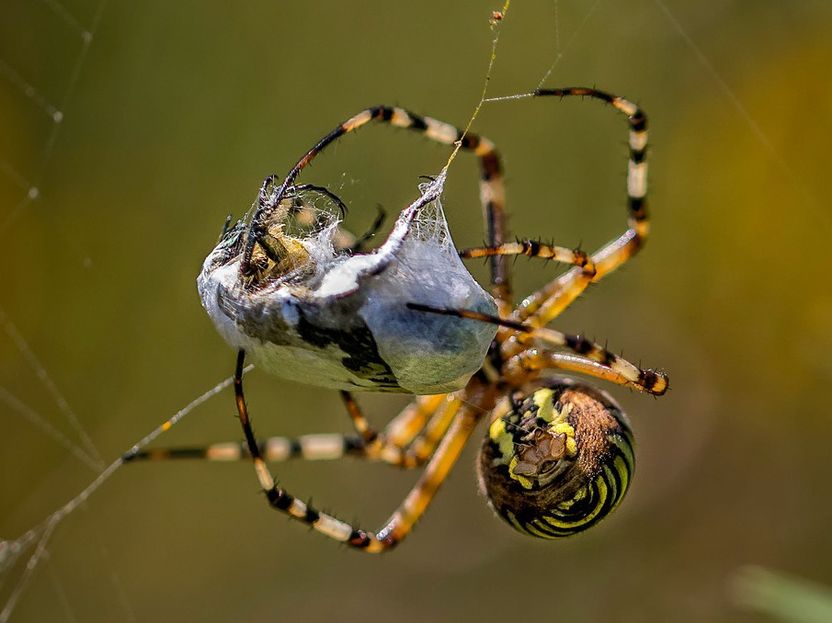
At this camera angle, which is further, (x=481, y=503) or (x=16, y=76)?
(x=481, y=503)

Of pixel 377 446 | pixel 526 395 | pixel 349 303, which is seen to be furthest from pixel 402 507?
pixel 349 303

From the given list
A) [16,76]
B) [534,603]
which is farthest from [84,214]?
[534,603]

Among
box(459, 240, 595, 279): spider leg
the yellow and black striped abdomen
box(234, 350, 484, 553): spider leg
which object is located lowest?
box(234, 350, 484, 553): spider leg

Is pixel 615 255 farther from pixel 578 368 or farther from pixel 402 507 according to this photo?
pixel 402 507

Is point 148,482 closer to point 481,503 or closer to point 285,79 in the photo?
point 481,503

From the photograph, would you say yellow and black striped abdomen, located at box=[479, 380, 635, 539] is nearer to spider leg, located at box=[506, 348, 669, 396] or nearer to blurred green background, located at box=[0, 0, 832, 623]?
spider leg, located at box=[506, 348, 669, 396]

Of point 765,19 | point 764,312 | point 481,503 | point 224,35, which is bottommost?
point 481,503

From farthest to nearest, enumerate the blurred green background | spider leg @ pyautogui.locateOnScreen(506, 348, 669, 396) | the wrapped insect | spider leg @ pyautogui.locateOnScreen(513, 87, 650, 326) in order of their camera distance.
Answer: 1. the blurred green background
2. spider leg @ pyautogui.locateOnScreen(513, 87, 650, 326)
3. spider leg @ pyautogui.locateOnScreen(506, 348, 669, 396)
4. the wrapped insect

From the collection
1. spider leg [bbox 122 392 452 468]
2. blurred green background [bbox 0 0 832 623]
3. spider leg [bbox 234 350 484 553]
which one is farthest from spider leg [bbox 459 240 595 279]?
blurred green background [bbox 0 0 832 623]
